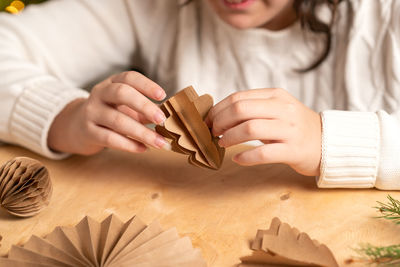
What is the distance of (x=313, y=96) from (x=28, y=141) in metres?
0.64

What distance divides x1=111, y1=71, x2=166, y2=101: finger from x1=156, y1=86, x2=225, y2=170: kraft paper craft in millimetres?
39

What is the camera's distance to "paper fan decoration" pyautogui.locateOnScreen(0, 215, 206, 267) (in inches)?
20.8

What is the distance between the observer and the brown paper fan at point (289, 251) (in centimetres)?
53

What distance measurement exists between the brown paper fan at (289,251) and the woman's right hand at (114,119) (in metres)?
0.22

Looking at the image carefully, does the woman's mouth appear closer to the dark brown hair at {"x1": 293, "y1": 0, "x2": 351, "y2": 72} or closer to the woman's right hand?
the dark brown hair at {"x1": 293, "y1": 0, "x2": 351, "y2": 72}

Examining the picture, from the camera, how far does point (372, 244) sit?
587 mm

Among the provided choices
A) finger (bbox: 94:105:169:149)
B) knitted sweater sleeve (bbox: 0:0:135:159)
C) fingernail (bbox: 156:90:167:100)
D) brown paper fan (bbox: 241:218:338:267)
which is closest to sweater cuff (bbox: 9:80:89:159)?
knitted sweater sleeve (bbox: 0:0:135:159)

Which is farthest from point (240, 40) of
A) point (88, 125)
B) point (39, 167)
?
point (39, 167)

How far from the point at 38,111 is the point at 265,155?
45 cm

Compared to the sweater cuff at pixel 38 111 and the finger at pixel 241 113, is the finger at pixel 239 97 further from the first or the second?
the sweater cuff at pixel 38 111

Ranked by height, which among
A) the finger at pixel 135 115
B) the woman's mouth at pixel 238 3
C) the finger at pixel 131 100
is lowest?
the finger at pixel 135 115

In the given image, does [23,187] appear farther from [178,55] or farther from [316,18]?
[316,18]

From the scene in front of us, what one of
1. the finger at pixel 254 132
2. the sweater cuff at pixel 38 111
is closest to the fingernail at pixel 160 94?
the finger at pixel 254 132

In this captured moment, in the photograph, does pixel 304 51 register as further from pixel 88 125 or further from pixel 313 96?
pixel 88 125
